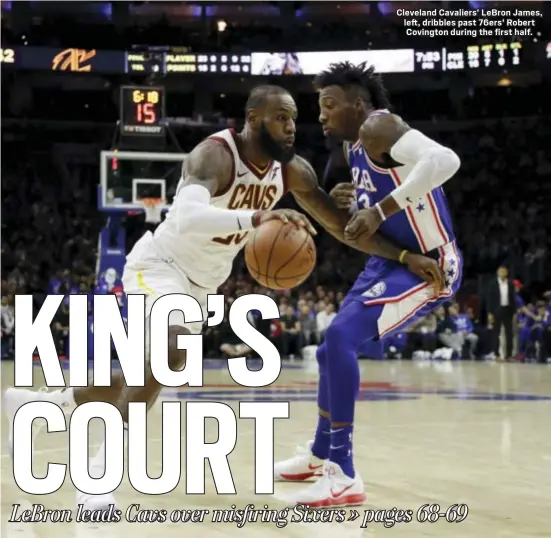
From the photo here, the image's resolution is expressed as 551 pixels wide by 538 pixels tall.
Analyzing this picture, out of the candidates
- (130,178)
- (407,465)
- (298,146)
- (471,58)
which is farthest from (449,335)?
(407,465)

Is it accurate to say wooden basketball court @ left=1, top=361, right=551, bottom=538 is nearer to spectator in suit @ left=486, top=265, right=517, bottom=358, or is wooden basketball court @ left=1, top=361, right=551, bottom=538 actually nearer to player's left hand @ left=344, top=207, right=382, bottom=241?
player's left hand @ left=344, top=207, right=382, bottom=241

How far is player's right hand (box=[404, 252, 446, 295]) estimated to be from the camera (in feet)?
13.0

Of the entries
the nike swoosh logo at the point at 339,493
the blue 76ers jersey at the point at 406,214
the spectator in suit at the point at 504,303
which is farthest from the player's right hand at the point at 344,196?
the spectator in suit at the point at 504,303

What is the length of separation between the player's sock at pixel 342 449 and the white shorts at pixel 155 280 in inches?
28.7

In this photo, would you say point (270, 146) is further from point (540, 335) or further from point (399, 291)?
point (540, 335)

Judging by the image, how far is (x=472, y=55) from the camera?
23.4 meters

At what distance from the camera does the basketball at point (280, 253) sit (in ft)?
11.9

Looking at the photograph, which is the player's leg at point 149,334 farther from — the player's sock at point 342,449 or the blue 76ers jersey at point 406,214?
the blue 76ers jersey at point 406,214

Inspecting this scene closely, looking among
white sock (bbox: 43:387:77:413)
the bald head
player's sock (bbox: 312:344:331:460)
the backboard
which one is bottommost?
player's sock (bbox: 312:344:331:460)

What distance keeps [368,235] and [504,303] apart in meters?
11.0

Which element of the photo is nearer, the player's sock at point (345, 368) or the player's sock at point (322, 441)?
the player's sock at point (345, 368)

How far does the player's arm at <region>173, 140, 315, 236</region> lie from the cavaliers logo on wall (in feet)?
68.0

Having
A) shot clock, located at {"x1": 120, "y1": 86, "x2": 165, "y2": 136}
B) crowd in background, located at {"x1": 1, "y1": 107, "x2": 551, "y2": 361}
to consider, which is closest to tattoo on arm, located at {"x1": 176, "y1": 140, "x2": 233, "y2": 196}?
crowd in background, located at {"x1": 1, "y1": 107, "x2": 551, "y2": 361}

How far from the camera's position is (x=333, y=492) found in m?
3.58
